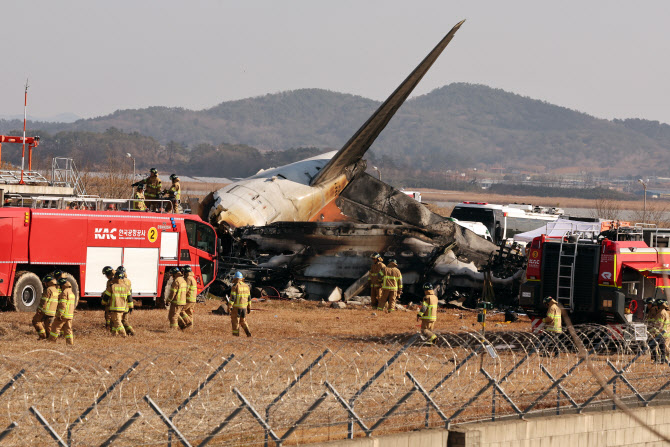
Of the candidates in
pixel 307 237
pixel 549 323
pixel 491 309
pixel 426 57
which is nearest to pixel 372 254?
pixel 307 237

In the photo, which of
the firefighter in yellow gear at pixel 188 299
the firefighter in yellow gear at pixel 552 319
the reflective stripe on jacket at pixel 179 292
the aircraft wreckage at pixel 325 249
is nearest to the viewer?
the firefighter in yellow gear at pixel 552 319

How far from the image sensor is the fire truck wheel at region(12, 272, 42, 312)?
29078 mm

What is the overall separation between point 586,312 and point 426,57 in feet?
75.0

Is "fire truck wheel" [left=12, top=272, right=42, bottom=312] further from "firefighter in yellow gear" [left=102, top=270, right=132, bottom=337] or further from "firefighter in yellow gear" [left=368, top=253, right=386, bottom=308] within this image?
"firefighter in yellow gear" [left=368, top=253, right=386, bottom=308]

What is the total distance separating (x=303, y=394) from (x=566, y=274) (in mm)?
11546

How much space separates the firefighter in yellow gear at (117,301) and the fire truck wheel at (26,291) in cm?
463

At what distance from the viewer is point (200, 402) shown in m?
15.7

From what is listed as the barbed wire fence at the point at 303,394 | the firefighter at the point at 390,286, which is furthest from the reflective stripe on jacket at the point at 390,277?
the barbed wire fence at the point at 303,394

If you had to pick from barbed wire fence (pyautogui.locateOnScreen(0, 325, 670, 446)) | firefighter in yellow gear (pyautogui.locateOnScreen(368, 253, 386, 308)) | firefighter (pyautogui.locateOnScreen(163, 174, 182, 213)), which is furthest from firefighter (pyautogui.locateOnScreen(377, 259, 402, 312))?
barbed wire fence (pyautogui.locateOnScreen(0, 325, 670, 446))

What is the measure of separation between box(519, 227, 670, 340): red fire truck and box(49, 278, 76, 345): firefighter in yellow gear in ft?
38.2

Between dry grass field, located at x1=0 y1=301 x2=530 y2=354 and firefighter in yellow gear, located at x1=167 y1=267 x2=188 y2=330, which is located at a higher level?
firefighter in yellow gear, located at x1=167 y1=267 x2=188 y2=330

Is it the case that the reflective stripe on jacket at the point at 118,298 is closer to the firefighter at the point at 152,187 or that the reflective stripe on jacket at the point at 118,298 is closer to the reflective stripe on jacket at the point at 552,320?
the reflective stripe on jacket at the point at 552,320

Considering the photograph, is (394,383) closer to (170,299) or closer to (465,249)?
(170,299)

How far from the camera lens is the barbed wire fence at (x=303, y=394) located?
44.5 feet
